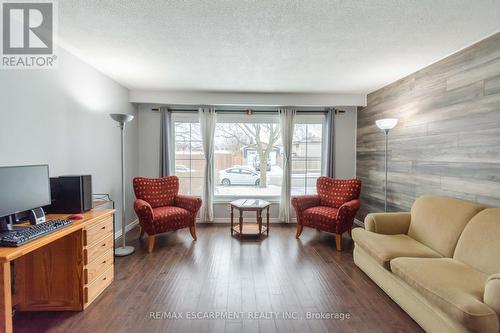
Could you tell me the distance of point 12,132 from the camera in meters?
2.04

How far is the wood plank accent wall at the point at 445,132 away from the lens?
2299 mm

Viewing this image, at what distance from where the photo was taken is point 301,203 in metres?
3.96

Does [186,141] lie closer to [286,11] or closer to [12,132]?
[12,132]

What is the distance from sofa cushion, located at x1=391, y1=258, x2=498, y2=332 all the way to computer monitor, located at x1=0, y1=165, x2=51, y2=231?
2988 millimetres

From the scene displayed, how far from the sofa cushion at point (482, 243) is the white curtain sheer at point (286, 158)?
2.75m

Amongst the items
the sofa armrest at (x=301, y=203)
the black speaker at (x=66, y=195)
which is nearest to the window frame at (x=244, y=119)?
the sofa armrest at (x=301, y=203)

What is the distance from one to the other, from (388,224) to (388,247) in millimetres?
564

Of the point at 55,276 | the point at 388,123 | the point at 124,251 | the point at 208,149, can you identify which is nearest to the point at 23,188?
the point at 55,276

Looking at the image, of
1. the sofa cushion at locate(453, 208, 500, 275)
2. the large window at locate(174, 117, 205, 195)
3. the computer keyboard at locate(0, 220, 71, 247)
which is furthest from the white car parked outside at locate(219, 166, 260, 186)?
the sofa cushion at locate(453, 208, 500, 275)

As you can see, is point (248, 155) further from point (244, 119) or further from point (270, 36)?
point (270, 36)

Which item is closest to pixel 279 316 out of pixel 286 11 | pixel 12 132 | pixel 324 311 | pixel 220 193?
pixel 324 311

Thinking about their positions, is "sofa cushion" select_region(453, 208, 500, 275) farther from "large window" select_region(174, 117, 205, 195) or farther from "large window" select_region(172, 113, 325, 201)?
"large window" select_region(174, 117, 205, 195)

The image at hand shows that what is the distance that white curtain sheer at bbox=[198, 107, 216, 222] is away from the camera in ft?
15.0

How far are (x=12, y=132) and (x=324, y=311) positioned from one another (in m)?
3.03
